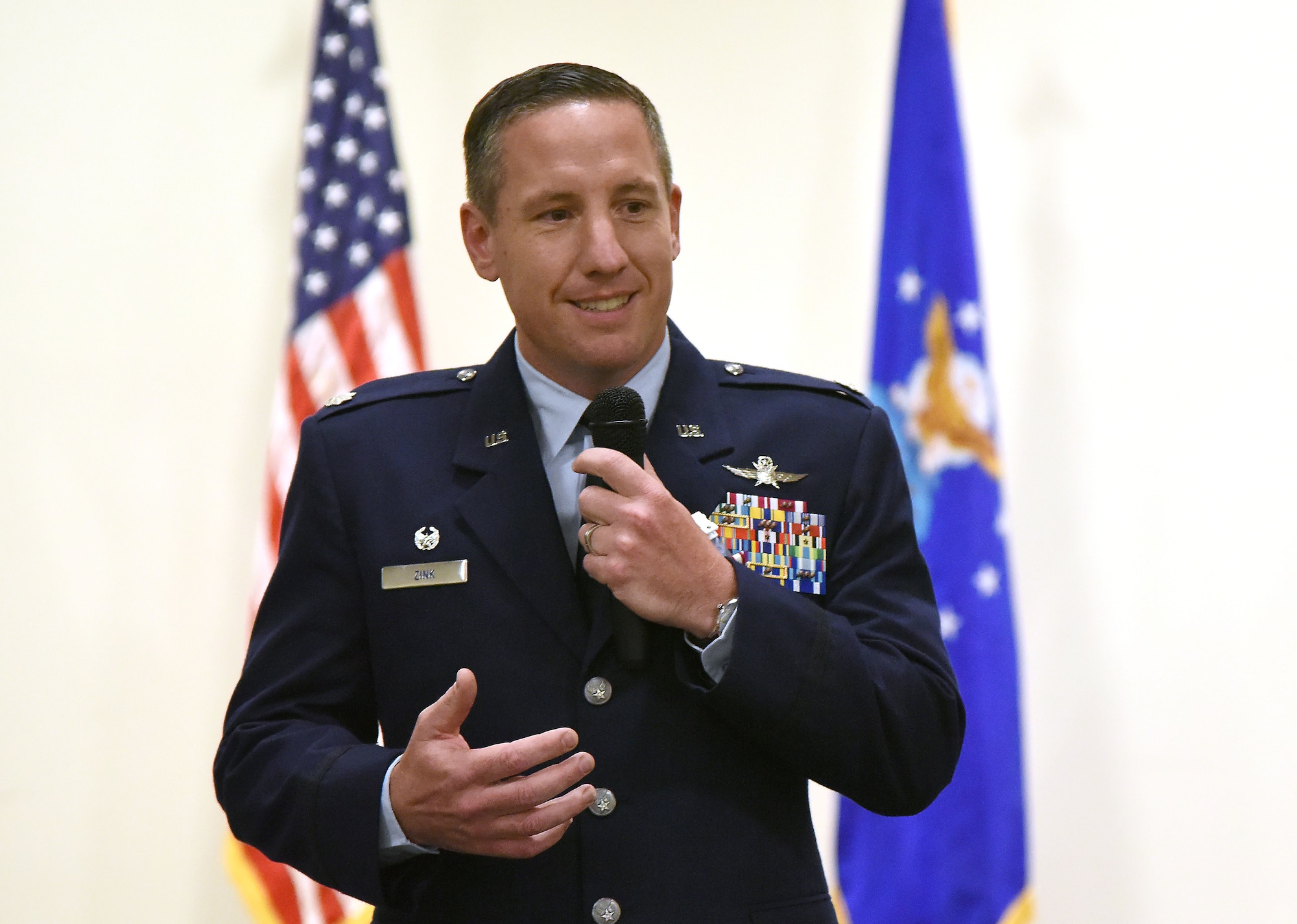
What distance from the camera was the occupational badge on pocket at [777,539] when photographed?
4.67 ft

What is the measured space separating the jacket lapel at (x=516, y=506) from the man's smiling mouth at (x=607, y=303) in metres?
0.16

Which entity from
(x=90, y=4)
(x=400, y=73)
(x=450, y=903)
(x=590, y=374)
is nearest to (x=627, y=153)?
(x=590, y=374)

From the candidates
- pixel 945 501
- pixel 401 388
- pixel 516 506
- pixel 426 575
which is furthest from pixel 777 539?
pixel 945 501

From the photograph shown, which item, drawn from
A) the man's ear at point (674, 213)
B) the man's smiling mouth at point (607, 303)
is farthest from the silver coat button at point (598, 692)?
the man's ear at point (674, 213)

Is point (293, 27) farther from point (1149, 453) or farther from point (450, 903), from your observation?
point (450, 903)

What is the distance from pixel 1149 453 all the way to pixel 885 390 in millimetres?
666

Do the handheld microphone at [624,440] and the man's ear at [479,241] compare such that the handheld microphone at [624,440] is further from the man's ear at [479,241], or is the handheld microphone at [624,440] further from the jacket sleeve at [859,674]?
the man's ear at [479,241]

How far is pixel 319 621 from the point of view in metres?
1.43

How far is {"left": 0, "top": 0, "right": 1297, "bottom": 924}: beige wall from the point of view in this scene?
9.51 ft

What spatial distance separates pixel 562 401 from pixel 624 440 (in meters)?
0.25

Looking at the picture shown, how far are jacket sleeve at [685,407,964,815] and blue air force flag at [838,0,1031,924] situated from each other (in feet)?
4.71

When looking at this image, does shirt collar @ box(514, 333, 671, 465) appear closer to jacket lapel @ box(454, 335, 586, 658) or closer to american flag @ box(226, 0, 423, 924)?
jacket lapel @ box(454, 335, 586, 658)

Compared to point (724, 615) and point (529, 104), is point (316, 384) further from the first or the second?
point (724, 615)

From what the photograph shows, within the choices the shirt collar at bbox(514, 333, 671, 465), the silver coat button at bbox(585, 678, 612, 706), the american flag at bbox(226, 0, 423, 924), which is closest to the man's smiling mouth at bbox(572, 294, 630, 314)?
the shirt collar at bbox(514, 333, 671, 465)
